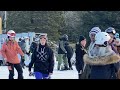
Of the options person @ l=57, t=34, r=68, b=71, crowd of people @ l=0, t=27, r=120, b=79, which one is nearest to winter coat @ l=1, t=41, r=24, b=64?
crowd of people @ l=0, t=27, r=120, b=79

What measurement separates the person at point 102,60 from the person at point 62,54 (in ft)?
24.9

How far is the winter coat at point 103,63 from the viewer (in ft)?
17.5

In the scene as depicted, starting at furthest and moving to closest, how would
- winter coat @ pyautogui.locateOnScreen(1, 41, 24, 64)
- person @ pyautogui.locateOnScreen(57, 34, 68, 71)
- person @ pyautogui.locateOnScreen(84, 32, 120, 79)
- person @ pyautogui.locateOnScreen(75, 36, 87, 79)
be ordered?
person @ pyautogui.locateOnScreen(57, 34, 68, 71) → winter coat @ pyautogui.locateOnScreen(1, 41, 24, 64) → person @ pyautogui.locateOnScreen(75, 36, 87, 79) → person @ pyautogui.locateOnScreen(84, 32, 120, 79)

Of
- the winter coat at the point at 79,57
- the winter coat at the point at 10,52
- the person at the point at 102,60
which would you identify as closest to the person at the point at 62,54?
the winter coat at the point at 10,52

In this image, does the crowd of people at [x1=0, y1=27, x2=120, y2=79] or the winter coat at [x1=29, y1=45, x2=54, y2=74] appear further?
the winter coat at [x1=29, y1=45, x2=54, y2=74]

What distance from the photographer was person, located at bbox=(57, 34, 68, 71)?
519 inches

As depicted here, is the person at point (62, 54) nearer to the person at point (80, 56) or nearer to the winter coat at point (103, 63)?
the person at point (80, 56)

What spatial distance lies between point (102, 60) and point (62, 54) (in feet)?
26.3

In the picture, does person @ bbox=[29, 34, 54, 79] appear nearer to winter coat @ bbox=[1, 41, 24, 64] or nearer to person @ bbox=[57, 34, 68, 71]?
winter coat @ bbox=[1, 41, 24, 64]

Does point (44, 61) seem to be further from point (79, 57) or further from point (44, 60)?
point (79, 57)

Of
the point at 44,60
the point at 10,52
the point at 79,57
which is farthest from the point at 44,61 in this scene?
the point at 10,52

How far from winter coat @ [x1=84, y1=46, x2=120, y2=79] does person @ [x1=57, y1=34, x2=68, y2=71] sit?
763cm

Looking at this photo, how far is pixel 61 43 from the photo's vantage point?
1319cm

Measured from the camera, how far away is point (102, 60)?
5.35 meters
